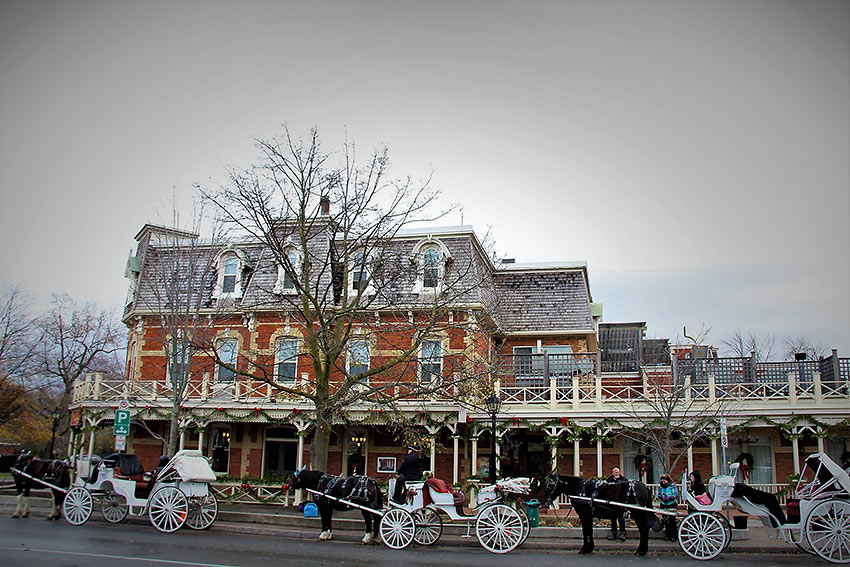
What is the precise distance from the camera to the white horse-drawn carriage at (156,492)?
14109 millimetres

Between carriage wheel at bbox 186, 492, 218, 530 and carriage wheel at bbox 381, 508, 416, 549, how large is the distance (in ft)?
13.0

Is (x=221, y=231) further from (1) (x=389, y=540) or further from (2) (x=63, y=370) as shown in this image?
(2) (x=63, y=370)

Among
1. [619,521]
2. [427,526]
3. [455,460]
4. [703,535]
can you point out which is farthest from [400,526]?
[455,460]

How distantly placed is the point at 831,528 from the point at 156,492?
41.1ft

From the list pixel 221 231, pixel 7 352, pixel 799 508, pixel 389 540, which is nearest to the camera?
pixel 799 508

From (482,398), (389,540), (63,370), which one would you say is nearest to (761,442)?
(482,398)

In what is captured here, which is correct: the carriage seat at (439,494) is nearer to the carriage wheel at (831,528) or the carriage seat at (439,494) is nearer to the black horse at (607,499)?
the black horse at (607,499)

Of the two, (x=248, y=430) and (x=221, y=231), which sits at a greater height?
(x=221, y=231)

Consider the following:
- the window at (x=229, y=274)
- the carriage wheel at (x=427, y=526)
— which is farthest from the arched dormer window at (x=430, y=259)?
the carriage wheel at (x=427, y=526)

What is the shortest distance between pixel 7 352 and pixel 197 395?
19.4 metres

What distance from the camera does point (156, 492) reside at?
1410 centimetres

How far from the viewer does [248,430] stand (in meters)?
25.6

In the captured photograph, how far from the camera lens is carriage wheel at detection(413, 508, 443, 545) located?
1331cm

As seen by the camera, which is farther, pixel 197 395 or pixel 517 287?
pixel 517 287
